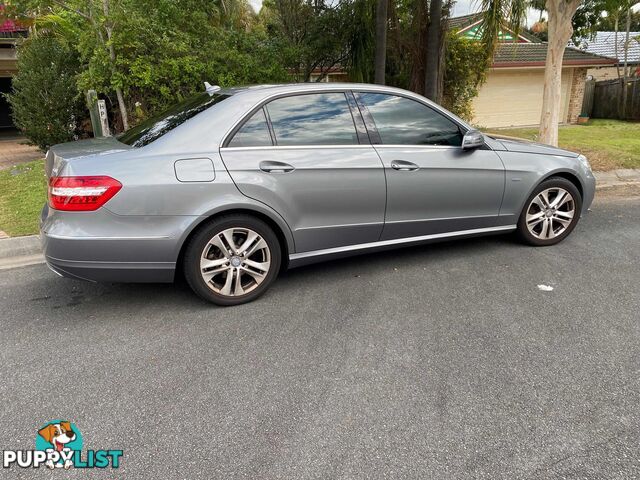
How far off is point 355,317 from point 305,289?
26.1 inches

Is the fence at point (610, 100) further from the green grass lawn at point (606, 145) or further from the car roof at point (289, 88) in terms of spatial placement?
the car roof at point (289, 88)

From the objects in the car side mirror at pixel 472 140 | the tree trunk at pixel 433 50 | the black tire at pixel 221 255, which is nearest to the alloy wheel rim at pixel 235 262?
the black tire at pixel 221 255

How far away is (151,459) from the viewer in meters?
2.19

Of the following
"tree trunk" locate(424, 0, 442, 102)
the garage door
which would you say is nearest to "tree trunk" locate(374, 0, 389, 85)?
"tree trunk" locate(424, 0, 442, 102)

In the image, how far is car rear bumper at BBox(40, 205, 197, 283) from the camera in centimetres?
318

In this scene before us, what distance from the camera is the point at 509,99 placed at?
706 inches

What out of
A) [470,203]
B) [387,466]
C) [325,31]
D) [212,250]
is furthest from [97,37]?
[387,466]

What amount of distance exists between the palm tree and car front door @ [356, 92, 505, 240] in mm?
5264

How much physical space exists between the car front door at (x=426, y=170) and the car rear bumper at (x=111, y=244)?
1.71 metres

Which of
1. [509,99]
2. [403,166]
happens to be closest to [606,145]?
[509,99]

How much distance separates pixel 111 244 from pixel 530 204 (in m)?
3.79

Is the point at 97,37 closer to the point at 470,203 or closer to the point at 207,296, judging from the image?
the point at 207,296

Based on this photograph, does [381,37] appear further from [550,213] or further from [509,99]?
[509,99]

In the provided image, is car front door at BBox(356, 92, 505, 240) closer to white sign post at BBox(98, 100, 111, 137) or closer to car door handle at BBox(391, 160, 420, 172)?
car door handle at BBox(391, 160, 420, 172)
